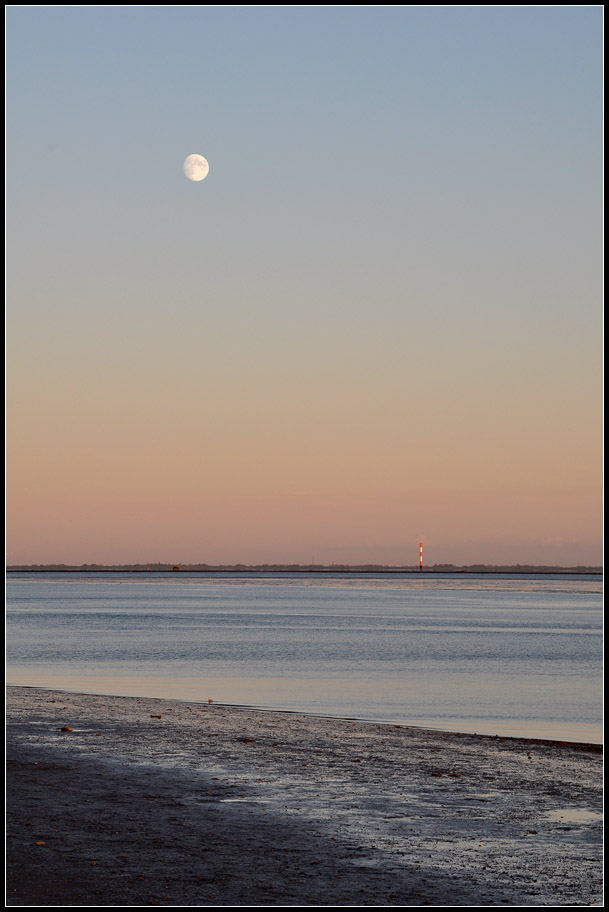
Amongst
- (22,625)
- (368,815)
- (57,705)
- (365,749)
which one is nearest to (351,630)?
(22,625)

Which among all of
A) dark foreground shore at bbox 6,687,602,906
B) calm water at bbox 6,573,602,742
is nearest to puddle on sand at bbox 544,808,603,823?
dark foreground shore at bbox 6,687,602,906

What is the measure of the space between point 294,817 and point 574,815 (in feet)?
15.3

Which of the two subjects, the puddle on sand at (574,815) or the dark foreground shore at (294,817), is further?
the puddle on sand at (574,815)

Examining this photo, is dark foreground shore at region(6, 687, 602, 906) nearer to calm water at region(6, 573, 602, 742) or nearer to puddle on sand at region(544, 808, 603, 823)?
puddle on sand at region(544, 808, 603, 823)

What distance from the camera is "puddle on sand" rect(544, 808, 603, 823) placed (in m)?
15.6

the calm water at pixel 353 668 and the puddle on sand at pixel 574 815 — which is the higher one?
the puddle on sand at pixel 574 815

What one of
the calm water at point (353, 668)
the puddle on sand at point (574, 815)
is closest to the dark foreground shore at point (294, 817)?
the puddle on sand at point (574, 815)

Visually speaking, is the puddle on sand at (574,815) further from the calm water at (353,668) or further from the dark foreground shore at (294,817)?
the calm water at (353,668)

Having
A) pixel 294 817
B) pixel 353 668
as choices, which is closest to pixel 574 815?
pixel 294 817

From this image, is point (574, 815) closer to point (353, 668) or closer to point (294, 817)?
point (294, 817)

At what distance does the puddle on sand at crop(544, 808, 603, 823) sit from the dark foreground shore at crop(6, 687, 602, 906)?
0.17 feet

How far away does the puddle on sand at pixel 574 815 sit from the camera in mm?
15594

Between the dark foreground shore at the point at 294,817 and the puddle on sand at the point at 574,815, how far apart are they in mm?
51

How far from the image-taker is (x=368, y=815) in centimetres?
1545
